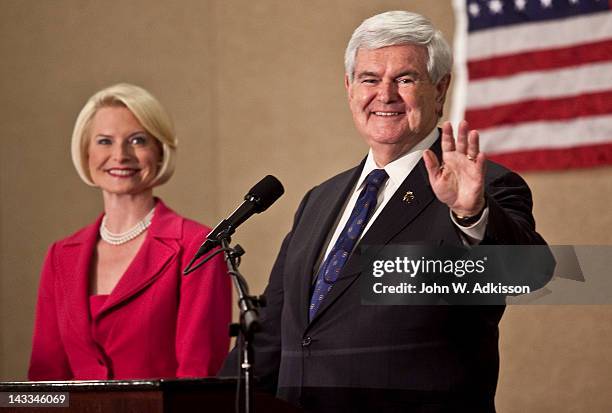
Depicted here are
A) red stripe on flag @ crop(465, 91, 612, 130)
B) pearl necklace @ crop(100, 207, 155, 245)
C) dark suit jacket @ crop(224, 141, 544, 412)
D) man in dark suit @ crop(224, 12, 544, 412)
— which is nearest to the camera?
man in dark suit @ crop(224, 12, 544, 412)

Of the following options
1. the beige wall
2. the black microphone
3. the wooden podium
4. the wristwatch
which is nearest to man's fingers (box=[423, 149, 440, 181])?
the wristwatch

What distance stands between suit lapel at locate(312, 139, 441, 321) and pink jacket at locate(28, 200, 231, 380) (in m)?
0.73

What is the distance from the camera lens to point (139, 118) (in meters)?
3.60

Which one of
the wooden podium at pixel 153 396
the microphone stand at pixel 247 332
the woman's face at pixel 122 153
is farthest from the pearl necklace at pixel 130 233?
the microphone stand at pixel 247 332

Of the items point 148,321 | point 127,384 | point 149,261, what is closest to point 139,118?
point 149,261

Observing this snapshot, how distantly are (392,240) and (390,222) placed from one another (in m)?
0.06

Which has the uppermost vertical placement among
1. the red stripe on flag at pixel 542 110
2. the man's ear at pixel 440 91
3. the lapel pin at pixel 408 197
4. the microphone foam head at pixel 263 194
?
the red stripe on flag at pixel 542 110

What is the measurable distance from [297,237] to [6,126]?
3.18m

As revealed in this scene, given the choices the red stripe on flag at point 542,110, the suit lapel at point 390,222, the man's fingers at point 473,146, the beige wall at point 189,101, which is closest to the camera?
the man's fingers at point 473,146

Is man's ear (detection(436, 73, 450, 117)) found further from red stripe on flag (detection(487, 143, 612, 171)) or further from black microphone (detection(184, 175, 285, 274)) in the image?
red stripe on flag (detection(487, 143, 612, 171))

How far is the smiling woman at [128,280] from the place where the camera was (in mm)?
3342

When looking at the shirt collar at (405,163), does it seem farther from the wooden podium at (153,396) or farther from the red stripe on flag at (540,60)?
the red stripe on flag at (540,60)

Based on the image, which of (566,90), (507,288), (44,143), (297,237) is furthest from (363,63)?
(44,143)

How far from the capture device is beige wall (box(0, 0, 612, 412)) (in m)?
5.09
